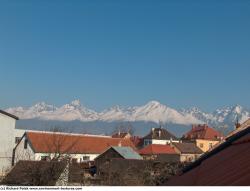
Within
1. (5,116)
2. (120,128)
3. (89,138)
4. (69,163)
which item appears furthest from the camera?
(120,128)

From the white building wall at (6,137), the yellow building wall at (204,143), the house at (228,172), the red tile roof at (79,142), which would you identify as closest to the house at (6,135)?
the white building wall at (6,137)

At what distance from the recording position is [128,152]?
5003 cm

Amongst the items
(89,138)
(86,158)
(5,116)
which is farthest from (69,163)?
(89,138)

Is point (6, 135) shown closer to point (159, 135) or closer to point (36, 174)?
point (36, 174)

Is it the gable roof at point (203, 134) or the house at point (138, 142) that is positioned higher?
the gable roof at point (203, 134)

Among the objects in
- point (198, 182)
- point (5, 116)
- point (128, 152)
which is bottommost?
point (198, 182)

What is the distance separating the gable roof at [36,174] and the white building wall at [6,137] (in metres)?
24.5

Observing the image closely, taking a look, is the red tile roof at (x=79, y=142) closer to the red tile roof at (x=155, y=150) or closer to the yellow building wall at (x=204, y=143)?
the red tile roof at (x=155, y=150)

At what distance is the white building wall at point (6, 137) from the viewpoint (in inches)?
1836

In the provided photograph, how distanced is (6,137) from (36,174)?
27.6 metres

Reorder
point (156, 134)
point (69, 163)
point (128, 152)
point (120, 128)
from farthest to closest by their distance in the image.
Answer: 1. point (120, 128)
2. point (156, 134)
3. point (128, 152)
4. point (69, 163)

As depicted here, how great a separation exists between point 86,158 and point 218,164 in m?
53.1

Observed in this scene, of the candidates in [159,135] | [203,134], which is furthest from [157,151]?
[203,134]

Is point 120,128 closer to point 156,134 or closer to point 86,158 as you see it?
point 156,134
